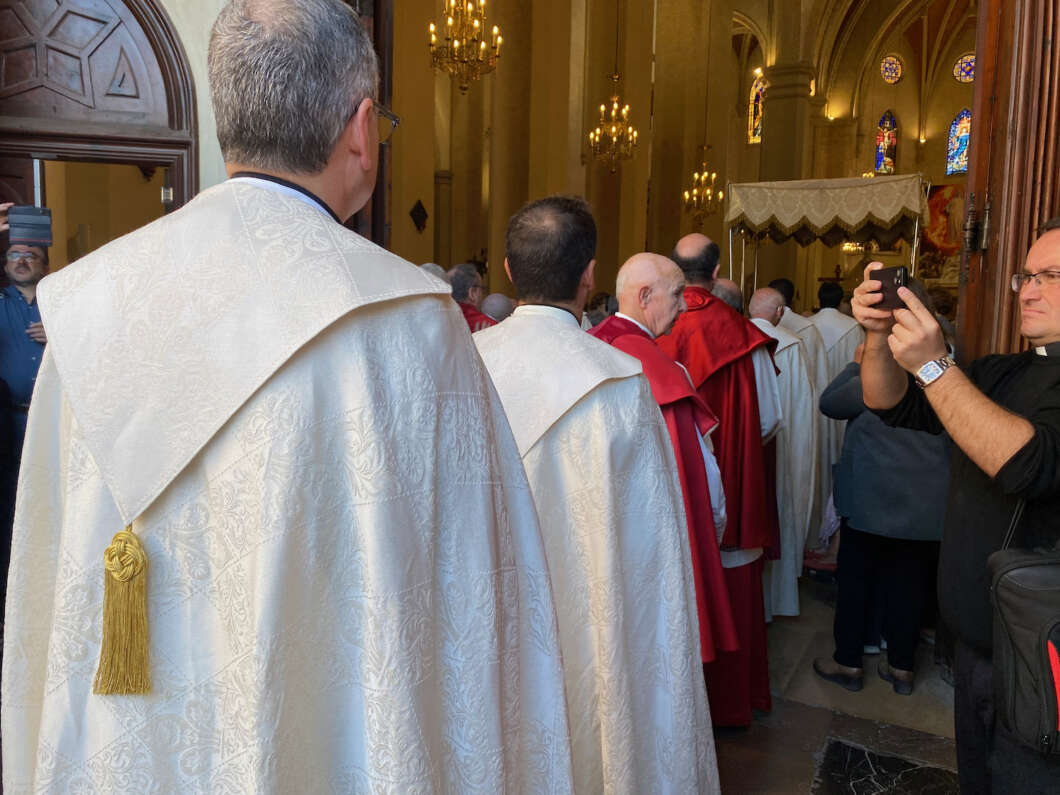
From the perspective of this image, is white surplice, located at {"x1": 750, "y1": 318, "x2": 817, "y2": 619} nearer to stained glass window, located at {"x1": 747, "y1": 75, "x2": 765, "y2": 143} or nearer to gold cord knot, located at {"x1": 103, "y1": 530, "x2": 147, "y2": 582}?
gold cord knot, located at {"x1": 103, "y1": 530, "x2": 147, "y2": 582}

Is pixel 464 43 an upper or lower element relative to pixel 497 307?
upper

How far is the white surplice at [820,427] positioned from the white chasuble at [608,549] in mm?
3958

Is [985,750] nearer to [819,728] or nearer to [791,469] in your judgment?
[819,728]

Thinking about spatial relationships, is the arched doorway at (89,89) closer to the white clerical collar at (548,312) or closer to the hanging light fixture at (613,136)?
the white clerical collar at (548,312)

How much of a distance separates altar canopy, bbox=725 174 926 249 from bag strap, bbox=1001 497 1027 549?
23.8 feet

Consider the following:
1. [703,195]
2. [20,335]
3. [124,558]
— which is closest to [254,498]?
[124,558]

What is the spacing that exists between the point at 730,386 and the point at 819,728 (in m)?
1.62

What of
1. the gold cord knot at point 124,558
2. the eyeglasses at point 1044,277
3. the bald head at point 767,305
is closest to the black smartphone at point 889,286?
the eyeglasses at point 1044,277

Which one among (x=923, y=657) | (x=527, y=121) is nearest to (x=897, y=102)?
(x=527, y=121)

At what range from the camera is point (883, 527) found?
4.14 m

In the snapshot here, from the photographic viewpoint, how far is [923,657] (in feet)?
15.6

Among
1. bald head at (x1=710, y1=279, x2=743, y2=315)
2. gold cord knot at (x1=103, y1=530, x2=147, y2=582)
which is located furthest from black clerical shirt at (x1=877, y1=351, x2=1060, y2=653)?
bald head at (x1=710, y1=279, x2=743, y2=315)

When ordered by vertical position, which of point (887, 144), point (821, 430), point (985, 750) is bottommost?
point (985, 750)

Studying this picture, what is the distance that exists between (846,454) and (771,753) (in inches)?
59.2
